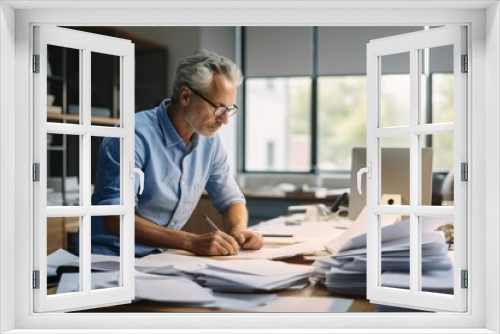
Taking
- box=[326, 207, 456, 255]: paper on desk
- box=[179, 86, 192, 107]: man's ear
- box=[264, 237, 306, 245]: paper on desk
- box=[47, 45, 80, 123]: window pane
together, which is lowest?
box=[264, 237, 306, 245]: paper on desk

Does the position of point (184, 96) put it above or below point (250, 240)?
above

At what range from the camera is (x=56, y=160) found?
19.7 feet

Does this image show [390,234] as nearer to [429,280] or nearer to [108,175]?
[429,280]

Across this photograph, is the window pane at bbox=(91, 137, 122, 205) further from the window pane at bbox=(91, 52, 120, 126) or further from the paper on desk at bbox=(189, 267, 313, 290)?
the window pane at bbox=(91, 52, 120, 126)

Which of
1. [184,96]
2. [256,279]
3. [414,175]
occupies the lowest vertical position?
[256,279]

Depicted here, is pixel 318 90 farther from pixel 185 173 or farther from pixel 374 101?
Result: pixel 374 101

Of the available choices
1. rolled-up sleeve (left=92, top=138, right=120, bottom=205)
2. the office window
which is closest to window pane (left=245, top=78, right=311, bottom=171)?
the office window

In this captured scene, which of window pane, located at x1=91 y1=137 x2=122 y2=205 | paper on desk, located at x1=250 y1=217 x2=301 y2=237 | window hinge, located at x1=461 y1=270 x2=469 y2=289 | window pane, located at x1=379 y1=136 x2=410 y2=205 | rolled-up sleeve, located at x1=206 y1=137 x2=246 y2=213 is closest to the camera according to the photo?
window hinge, located at x1=461 y1=270 x2=469 y2=289

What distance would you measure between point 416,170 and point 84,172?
152 cm

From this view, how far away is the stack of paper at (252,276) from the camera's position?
110 inches

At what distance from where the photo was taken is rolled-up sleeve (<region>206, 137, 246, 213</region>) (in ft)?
13.4

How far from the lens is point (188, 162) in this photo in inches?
153

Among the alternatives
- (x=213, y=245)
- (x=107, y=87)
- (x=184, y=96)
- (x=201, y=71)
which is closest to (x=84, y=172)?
(x=213, y=245)

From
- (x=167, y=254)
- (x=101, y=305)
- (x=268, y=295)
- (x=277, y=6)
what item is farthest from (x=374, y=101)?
(x=101, y=305)
